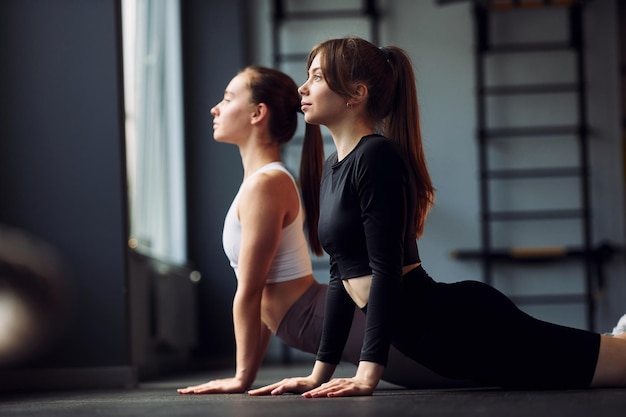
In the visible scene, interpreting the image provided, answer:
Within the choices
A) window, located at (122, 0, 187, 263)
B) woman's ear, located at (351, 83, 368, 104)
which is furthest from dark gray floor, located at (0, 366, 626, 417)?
window, located at (122, 0, 187, 263)

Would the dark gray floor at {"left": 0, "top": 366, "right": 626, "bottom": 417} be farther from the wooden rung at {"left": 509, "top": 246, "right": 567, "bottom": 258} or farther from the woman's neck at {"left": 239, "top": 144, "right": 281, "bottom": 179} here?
the wooden rung at {"left": 509, "top": 246, "right": 567, "bottom": 258}

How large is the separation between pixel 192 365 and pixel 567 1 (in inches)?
129

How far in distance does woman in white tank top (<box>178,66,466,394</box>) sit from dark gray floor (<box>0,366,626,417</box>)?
6.7 inches

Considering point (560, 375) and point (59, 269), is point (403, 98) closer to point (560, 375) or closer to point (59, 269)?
point (560, 375)

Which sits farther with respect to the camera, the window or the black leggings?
the window

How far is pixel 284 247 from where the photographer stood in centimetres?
260

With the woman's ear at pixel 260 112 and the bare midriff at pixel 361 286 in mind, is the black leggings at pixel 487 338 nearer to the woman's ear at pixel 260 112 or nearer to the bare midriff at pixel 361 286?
A: the bare midriff at pixel 361 286

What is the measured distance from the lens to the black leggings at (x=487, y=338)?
2.10 m

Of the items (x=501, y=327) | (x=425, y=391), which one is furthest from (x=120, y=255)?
(x=501, y=327)

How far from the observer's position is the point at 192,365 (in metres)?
6.02

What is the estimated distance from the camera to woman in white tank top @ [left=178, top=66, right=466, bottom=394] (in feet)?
8.16

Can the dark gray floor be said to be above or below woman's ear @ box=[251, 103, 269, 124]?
below

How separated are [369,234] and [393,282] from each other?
Result: 4.4 inches

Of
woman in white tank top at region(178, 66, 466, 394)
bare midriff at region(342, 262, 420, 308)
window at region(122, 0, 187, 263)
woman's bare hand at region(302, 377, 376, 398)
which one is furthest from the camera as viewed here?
window at region(122, 0, 187, 263)
